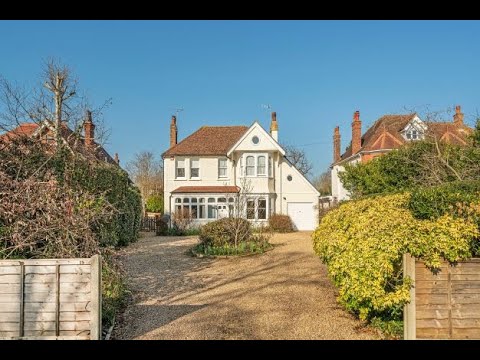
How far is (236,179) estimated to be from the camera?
1166 inches

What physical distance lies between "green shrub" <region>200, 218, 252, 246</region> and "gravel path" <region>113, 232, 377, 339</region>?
2023mm

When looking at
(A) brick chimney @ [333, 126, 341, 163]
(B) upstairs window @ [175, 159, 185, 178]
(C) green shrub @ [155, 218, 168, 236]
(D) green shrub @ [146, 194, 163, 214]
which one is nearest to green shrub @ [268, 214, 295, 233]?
(C) green shrub @ [155, 218, 168, 236]

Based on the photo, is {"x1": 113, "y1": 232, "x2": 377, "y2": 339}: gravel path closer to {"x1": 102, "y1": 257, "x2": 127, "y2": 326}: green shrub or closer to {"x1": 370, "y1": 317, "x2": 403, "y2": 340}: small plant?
{"x1": 370, "y1": 317, "x2": 403, "y2": 340}: small plant

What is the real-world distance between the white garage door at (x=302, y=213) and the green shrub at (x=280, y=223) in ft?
5.42

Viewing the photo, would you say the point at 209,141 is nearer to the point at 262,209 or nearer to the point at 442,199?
the point at 262,209

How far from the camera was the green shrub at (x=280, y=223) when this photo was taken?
26.9m

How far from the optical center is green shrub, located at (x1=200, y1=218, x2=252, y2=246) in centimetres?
1577

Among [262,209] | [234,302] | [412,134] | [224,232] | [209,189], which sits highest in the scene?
[412,134]

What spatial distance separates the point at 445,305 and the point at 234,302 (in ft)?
13.9

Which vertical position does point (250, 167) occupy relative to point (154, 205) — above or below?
above

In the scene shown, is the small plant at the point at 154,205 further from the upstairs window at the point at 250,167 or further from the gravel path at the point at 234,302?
the gravel path at the point at 234,302

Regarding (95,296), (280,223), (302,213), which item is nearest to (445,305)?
(95,296)
